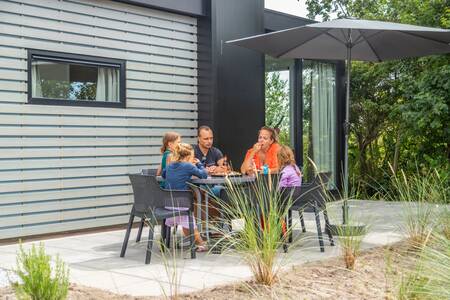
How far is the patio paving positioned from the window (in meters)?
1.51

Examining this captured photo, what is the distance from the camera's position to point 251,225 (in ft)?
12.5

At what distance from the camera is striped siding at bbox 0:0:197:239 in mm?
6148

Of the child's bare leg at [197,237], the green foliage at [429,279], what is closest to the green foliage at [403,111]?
the child's bare leg at [197,237]

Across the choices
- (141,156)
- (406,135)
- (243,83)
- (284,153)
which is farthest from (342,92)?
(284,153)

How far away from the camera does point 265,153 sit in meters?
6.18

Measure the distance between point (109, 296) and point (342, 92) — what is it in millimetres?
7653

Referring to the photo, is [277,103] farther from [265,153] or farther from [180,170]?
[180,170]

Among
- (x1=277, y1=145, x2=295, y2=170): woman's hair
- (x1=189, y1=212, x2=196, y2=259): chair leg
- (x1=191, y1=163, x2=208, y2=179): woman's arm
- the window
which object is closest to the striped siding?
the window

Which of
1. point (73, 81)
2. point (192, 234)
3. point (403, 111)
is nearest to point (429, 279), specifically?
point (192, 234)

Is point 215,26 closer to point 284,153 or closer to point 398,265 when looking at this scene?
point 284,153

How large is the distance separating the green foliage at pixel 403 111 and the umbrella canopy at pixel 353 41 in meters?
2.47

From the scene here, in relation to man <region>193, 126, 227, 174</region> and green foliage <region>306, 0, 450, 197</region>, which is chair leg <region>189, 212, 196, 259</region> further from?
green foliage <region>306, 0, 450, 197</region>

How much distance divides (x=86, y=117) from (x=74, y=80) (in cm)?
43

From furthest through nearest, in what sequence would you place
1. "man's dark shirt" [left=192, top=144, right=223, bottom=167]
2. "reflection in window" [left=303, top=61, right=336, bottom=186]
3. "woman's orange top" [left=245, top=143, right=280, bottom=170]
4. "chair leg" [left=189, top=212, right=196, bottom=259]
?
1. "reflection in window" [left=303, top=61, right=336, bottom=186]
2. "man's dark shirt" [left=192, top=144, right=223, bottom=167]
3. "woman's orange top" [left=245, top=143, right=280, bottom=170]
4. "chair leg" [left=189, top=212, right=196, bottom=259]
